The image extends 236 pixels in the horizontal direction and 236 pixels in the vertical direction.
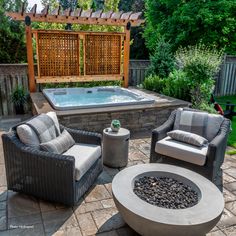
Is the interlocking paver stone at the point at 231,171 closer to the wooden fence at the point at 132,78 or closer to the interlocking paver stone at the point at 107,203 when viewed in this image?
the interlocking paver stone at the point at 107,203

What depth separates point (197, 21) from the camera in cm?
1024

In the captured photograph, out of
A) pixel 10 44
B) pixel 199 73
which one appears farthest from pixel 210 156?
pixel 10 44

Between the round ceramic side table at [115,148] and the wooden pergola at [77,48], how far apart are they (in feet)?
12.1

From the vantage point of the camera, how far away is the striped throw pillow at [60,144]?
118 inches

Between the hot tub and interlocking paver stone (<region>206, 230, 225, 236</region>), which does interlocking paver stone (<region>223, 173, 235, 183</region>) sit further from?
the hot tub

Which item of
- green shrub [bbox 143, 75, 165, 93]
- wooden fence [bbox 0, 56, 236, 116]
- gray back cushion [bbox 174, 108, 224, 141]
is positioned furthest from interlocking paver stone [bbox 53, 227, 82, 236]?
wooden fence [bbox 0, 56, 236, 116]

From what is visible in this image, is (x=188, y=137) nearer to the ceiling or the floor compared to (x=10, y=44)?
nearer to the floor

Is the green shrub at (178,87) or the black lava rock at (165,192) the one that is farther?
the green shrub at (178,87)

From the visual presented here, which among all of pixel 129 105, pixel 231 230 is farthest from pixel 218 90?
pixel 231 230

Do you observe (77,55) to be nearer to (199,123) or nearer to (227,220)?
(199,123)

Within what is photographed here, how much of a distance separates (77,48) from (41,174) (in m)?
4.96

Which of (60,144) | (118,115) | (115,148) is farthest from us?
(118,115)

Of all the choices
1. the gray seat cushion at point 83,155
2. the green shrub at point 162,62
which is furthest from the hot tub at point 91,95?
the gray seat cushion at point 83,155

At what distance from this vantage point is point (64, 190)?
2.78m
